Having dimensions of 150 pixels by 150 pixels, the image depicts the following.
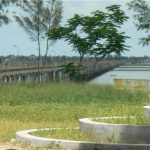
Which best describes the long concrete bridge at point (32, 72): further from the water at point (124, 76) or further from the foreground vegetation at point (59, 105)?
the foreground vegetation at point (59, 105)

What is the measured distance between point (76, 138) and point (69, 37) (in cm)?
2663

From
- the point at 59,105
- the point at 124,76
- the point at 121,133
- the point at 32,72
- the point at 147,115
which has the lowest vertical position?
the point at 32,72

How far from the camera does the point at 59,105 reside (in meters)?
21.7

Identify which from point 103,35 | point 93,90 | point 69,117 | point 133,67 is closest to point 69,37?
point 103,35

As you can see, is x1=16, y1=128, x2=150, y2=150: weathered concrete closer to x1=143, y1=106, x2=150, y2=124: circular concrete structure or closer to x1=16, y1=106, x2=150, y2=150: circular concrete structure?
x1=16, y1=106, x2=150, y2=150: circular concrete structure

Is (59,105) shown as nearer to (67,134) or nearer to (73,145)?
(67,134)

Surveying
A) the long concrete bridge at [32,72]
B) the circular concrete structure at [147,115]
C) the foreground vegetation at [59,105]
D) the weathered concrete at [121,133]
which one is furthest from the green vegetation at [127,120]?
the long concrete bridge at [32,72]

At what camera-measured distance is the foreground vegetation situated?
15856 mm

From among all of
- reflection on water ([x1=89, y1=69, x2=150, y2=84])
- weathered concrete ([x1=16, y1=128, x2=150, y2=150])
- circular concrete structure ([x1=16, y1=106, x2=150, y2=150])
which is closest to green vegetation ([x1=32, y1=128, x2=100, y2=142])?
circular concrete structure ([x1=16, y1=106, x2=150, y2=150])

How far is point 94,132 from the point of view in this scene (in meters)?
10.8

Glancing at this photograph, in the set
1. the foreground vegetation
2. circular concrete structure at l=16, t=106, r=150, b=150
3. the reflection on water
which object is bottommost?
the foreground vegetation

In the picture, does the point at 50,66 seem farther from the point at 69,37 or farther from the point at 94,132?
the point at 94,132

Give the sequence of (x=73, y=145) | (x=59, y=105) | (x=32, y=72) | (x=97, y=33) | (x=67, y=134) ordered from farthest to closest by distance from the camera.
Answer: (x=32, y=72) < (x=97, y=33) < (x=59, y=105) < (x=67, y=134) < (x=73, y=145)

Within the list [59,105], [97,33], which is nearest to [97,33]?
[97,33]
